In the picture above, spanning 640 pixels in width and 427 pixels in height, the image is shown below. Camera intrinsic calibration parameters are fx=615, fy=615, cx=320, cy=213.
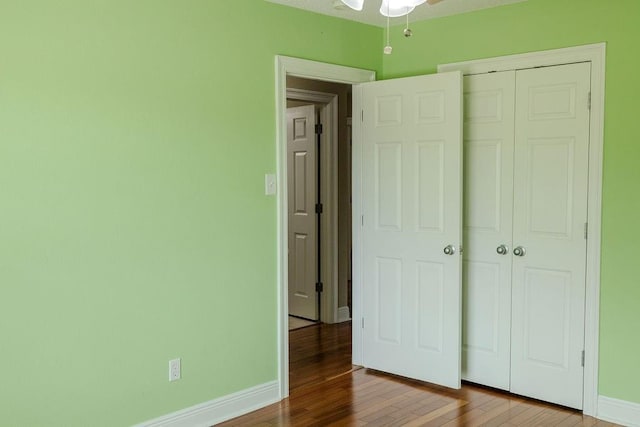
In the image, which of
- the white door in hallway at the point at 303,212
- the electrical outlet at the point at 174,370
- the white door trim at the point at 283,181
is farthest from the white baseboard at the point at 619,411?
the white door in hallway at the point at 303,212

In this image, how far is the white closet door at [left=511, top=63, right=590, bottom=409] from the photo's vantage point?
3.52 metres

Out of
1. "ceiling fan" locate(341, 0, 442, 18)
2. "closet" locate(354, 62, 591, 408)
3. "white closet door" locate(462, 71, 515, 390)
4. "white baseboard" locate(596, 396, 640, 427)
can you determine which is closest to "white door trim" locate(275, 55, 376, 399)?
"closet" locate(354, 62, 591, 408)

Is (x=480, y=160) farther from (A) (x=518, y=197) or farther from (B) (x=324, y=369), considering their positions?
(B) (x=324, y=369)

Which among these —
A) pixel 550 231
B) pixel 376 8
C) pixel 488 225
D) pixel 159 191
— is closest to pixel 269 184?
pixel 159 191

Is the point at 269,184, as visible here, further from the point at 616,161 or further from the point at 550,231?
the point at 616,161

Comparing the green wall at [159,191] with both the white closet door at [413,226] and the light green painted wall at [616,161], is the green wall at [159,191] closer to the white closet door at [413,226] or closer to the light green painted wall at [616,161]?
the light green painted wall at [616,161]

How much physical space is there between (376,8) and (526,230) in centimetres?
165

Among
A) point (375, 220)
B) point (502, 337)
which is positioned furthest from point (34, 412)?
point (502, 337)

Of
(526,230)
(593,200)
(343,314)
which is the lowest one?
(343,314)

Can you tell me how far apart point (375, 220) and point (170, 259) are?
5.07 feet

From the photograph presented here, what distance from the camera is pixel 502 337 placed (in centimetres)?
387

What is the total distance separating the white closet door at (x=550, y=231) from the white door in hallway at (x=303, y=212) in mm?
2201

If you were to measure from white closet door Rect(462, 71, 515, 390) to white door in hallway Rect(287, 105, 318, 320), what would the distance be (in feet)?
6.11

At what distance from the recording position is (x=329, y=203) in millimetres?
5473
